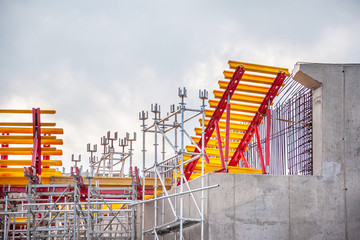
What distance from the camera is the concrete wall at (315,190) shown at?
20.5 metres

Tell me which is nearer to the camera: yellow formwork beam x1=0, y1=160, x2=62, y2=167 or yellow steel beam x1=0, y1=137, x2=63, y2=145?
yellow formwork beam x1=0, y1=160, x2=62, y2=167

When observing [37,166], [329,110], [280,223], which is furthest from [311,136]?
[37,166]

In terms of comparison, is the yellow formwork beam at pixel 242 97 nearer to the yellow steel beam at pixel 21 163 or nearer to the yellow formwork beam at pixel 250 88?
the yellow formwork beam at pixel 250 88

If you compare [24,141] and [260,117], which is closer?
[260,117]

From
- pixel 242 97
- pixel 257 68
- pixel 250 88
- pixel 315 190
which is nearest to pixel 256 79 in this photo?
pixel 250 88

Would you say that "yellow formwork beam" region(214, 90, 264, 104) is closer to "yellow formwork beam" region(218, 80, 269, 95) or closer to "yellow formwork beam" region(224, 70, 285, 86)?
"yellow formwork beam" region(218, 80, 269, 95)

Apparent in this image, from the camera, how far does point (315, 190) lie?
21.5m

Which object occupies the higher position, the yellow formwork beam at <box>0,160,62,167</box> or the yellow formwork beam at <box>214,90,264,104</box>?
the yellow formwork beam at <box>214,90,264,104</box>

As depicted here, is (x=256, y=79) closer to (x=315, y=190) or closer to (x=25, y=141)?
(x=315, y=190)

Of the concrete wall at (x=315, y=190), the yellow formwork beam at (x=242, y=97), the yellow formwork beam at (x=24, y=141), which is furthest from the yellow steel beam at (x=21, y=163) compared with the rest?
the concrete wall at (x=315, y=190)

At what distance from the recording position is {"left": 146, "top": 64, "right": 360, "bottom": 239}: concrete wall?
67.3ft

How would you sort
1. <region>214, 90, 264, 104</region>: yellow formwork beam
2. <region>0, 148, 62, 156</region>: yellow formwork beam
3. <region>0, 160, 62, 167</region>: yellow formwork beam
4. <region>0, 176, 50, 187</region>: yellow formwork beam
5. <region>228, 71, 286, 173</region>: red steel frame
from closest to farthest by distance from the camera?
1. <region>228, 71, 286, 173</region>: red steel frame
2. <region>214, 90, 264, 104</region>: yellow formwork beam
3. <region>0, 176, 50, 187</region>: yellow formwork beam
4. <region>0, 160, 62, 167</region>: yellow formwork beam
5. <region>0, 148, 62, 156</region>: yellow formwork beam

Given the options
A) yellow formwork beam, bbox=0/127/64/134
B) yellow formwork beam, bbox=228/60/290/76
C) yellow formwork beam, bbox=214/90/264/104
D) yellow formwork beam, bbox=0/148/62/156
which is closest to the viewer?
yellow formwork beam, bbox=228/60/290/76

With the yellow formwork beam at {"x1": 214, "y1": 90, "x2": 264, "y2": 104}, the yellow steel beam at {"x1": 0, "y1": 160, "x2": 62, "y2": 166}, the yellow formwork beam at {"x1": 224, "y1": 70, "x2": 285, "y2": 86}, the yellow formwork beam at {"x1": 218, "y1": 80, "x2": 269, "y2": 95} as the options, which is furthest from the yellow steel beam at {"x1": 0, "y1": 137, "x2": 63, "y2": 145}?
the yellow formwork beam at {"x1": 224, "y1": 70, "x2": 285, "y2": 86}
